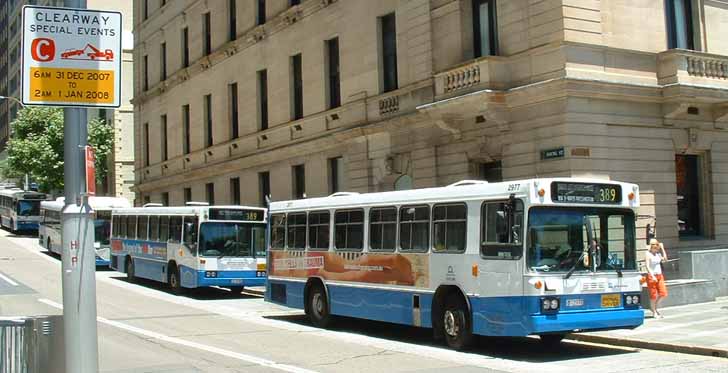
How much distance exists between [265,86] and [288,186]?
5400 mm

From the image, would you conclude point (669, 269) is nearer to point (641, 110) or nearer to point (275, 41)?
point (641, 110)

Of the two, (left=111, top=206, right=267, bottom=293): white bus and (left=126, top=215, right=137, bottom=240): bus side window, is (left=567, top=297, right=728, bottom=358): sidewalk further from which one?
(left=126, top=215, right=137, bottom=240): bus side window

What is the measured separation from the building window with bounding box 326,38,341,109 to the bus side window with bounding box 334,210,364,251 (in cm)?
1437

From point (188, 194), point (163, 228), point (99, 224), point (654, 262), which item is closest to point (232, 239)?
point (163, 228)

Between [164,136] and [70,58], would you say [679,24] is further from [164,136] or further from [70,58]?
[164,136]

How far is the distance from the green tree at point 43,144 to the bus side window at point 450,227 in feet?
145

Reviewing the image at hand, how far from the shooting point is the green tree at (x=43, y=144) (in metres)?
54.9

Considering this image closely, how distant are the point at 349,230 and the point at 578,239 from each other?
545 cm

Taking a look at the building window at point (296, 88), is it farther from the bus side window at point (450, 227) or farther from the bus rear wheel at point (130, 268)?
the bus side window at point (450, 227)

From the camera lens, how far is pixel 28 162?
5478 cm

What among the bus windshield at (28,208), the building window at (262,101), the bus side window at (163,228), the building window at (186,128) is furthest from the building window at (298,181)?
the bus windshield at (28,208)

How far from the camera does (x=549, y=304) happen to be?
41.0 feet

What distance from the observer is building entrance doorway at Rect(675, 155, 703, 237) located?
23312 mm

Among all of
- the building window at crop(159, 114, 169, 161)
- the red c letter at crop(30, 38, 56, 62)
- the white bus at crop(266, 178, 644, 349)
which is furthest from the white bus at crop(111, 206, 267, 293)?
the building window at crop(159, 114, 169, 161)
